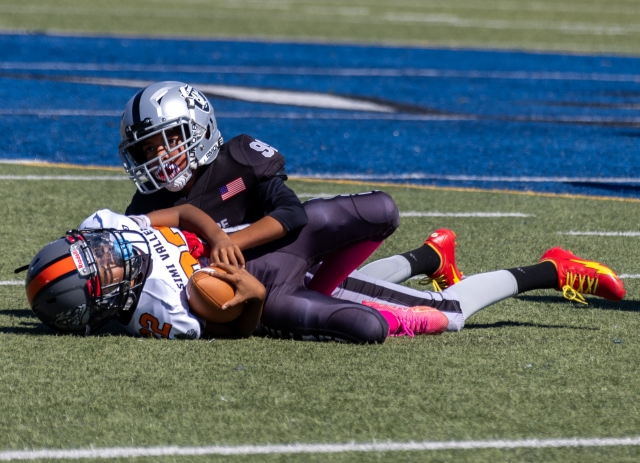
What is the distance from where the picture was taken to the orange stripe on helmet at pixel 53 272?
4473mm

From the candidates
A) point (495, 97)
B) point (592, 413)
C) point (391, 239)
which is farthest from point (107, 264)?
point (495, 97)

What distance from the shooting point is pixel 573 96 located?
13.1 metres

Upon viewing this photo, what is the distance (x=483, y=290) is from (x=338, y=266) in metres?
0.68

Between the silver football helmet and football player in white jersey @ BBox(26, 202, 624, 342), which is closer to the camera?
football player in white jersey @ BBox(26, 202, 624, 342)

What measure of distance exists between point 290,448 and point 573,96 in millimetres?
10293

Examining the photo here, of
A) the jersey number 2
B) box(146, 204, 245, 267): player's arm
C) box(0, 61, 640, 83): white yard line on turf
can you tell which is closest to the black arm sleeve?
box(146, 204, 245, 267): player's arm

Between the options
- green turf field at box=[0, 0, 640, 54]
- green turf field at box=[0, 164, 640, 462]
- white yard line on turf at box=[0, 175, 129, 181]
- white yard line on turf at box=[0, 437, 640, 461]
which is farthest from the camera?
green turf field at box=[0, 0, 640, 54]

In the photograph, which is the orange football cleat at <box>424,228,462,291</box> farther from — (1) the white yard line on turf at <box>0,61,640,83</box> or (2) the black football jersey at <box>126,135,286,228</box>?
(1) the white yard line on turf at <box>0,61,640,83</box>

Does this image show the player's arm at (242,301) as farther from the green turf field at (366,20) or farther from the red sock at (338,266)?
the green turf field at (366,20)

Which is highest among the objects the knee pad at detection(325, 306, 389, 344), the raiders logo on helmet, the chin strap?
the raiders logo on helmet

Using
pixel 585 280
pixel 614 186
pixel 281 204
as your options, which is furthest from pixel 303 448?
pixel 614 186

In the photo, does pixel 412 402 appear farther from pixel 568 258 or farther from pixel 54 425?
pixel 568 258

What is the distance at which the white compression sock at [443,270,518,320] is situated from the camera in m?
5.08

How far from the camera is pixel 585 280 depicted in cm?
513
